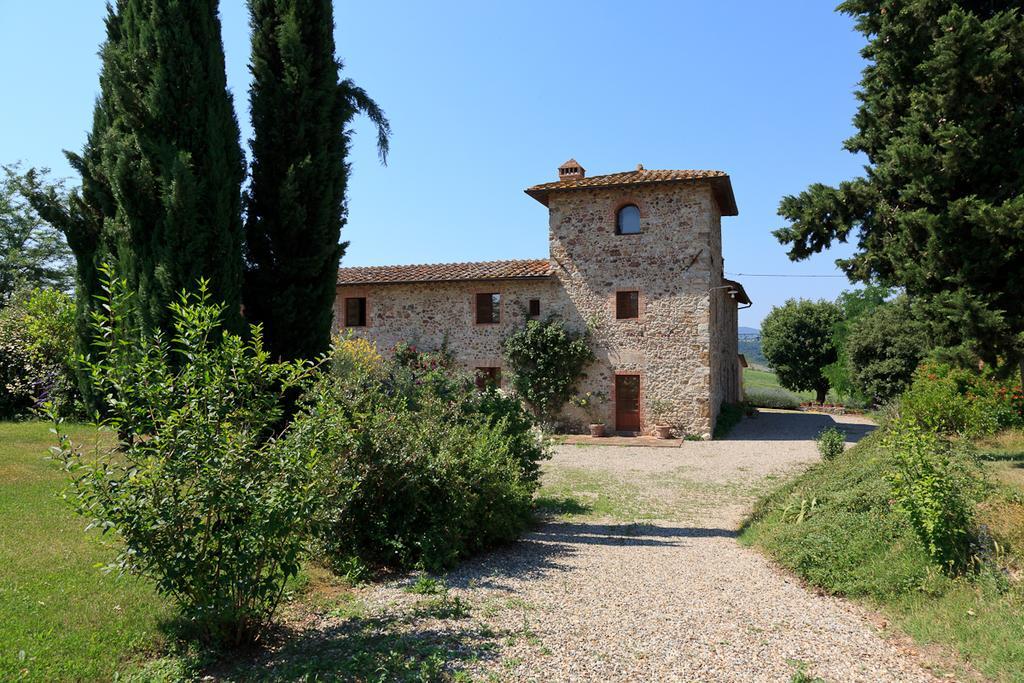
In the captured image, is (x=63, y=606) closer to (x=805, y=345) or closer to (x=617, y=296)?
(x=617, y=296)

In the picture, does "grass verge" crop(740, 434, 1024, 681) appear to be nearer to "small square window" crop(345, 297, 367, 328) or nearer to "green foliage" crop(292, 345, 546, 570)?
"green foliage" crop(292, 345, 546, 570)

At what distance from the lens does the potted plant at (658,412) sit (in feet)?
61.2

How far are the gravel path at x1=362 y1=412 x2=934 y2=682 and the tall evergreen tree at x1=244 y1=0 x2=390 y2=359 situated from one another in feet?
16.3

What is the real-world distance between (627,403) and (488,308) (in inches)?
199

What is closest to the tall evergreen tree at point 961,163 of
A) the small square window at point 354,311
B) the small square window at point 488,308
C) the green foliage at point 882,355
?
the small square window at point 488,308

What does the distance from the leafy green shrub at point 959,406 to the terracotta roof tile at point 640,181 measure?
25.4 ft

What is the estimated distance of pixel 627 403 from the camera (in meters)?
19.3

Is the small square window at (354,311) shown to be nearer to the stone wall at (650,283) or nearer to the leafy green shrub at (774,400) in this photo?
the stone wall at (650,283)

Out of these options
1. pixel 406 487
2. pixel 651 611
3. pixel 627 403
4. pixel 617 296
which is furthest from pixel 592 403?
pixel 651 611

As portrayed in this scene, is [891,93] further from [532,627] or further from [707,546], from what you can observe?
[532,627]

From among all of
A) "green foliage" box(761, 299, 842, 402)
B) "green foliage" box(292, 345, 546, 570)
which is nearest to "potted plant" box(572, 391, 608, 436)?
"green foliage" box(292, 345, 546, 570)

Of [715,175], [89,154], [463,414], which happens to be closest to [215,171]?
[89,154]

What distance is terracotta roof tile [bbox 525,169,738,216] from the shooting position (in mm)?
18094

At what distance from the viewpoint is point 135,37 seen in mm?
8703
